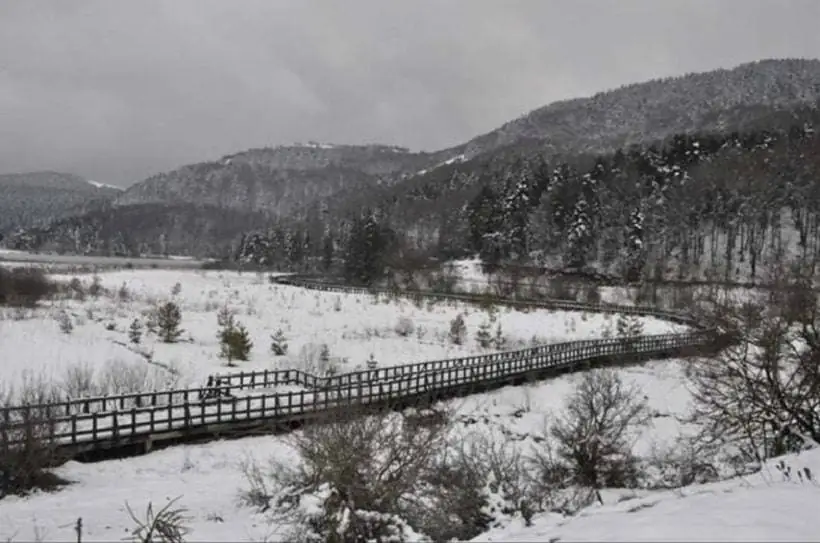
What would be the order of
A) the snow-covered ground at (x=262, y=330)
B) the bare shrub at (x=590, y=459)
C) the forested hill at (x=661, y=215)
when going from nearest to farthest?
the bare shrub at (x=590, y=459) < the snow-covered ground at (x=262, y=330) < the forested hill at (x=661, y=215)

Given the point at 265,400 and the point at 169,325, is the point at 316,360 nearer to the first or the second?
the point at 169,325

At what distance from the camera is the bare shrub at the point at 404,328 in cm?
4738

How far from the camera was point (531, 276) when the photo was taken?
3378 inches

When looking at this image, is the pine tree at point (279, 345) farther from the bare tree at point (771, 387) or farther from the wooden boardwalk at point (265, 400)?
the bare tree at point (771, 387)

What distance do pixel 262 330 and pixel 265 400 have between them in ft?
69.5

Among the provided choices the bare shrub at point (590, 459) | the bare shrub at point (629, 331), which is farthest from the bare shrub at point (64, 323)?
the bare shrub at point (629, 331)

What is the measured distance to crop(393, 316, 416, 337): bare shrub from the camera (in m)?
47.4

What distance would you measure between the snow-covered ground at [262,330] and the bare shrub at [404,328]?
0.27 meters

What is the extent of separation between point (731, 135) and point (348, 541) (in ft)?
407

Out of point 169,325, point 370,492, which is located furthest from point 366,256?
point 370,492

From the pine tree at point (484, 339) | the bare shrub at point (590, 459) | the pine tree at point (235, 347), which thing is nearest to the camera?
the bare shrub at point (590, 459)

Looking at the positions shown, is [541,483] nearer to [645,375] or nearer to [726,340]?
[726,340]

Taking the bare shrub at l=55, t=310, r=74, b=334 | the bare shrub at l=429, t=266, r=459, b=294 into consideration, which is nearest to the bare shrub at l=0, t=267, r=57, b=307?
the bare shrub at l=55, t=310, r=74, b=334

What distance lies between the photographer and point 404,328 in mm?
48156
